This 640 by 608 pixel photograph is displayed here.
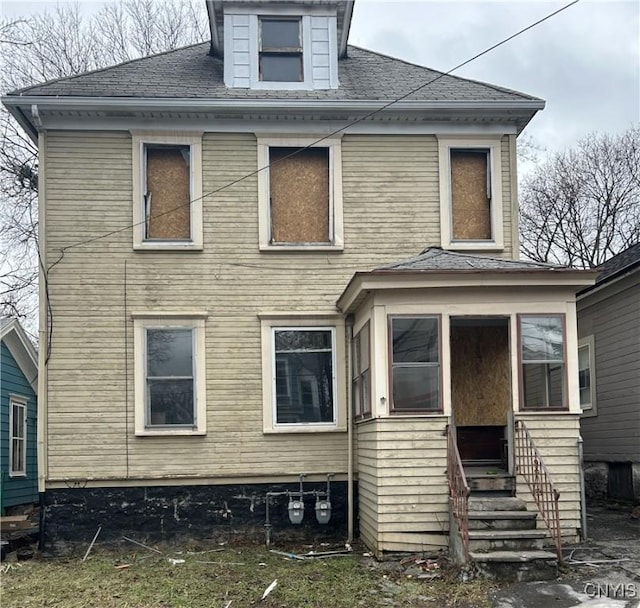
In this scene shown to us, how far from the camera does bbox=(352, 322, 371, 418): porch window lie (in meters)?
10.0

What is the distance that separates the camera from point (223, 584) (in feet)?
27.7

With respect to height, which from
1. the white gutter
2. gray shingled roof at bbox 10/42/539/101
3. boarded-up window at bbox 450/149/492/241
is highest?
gray shingled roof at bbox 10/42/539/101

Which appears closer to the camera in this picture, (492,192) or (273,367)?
(273,367)

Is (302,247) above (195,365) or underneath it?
above

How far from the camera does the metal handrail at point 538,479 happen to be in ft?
27.5

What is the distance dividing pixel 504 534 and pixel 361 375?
303 centimetres

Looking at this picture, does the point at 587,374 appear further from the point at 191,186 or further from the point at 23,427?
the point at 23,427

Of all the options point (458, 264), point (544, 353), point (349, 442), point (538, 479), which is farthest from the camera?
point (349, 442)

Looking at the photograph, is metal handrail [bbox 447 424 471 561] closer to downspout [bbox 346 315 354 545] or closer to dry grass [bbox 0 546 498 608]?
dry grass [bbox 0 546 498 608]

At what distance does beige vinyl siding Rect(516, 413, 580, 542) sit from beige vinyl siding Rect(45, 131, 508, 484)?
293 cm

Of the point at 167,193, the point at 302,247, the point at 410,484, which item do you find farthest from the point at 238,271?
the point at 410,484

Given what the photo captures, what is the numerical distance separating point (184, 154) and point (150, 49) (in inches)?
541

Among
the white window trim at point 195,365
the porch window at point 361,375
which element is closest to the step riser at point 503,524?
the porch window at point 361,375

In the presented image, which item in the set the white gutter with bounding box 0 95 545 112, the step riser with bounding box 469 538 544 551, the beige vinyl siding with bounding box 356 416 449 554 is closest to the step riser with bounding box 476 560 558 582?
the step riser with bounding box 469 538 544 551
